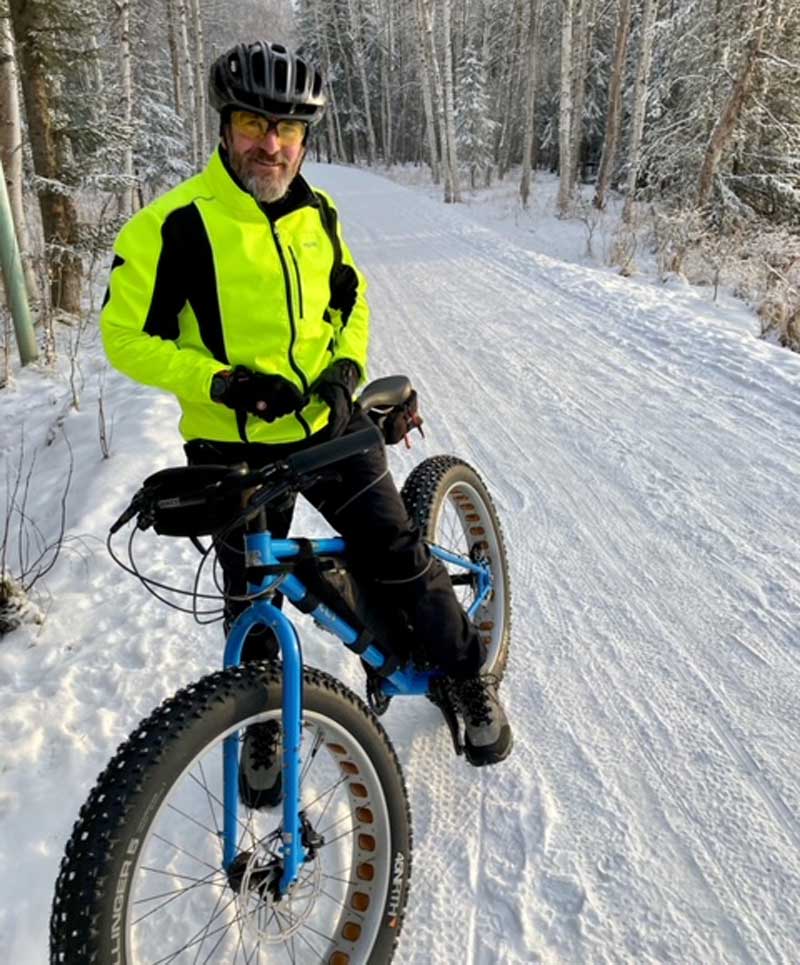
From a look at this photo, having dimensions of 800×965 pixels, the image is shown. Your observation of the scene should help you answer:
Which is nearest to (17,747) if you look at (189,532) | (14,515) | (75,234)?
(189,532)

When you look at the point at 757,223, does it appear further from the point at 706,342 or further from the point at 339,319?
the point at 339,319

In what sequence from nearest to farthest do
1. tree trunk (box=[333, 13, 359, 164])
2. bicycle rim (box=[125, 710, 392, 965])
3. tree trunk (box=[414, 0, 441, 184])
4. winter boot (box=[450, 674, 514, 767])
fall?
1. bicycle rim (box=[125, 710, 392, 965])
2. winter boot (box=[450, 674, 514, 767])
3. tree trunk (box=[414, 0, 441, 184])
4. tree trunk (box=[333, 13, 359, 164])

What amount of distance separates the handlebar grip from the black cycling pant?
325 mm

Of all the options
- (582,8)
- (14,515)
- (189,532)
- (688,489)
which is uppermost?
(582,8)

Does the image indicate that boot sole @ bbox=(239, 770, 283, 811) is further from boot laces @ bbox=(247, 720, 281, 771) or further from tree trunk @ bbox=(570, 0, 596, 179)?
tree trunk @ bbox=(570, 0, 596, 179)

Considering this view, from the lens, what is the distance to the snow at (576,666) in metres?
2.16

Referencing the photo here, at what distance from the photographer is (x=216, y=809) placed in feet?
8.08

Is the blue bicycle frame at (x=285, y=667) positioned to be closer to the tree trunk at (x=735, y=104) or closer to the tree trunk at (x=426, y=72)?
the tree trunk at (x=735, y=104)

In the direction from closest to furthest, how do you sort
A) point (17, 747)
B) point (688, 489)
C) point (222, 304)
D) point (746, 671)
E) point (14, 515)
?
point (222, 304), point (17, 747), point (746, 671), point (688, 489), point (14, 515)

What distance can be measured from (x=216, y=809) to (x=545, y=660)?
1.58m

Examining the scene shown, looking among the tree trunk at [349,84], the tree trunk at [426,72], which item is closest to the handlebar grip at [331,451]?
the tree trunk at [426,72]

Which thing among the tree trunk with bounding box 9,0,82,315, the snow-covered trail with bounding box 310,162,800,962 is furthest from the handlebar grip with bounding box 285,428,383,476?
the tree trunk with bounding box 9,0,82,315

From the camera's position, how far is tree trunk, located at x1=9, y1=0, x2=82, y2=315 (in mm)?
7816

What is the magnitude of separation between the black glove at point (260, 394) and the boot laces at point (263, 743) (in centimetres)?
82
